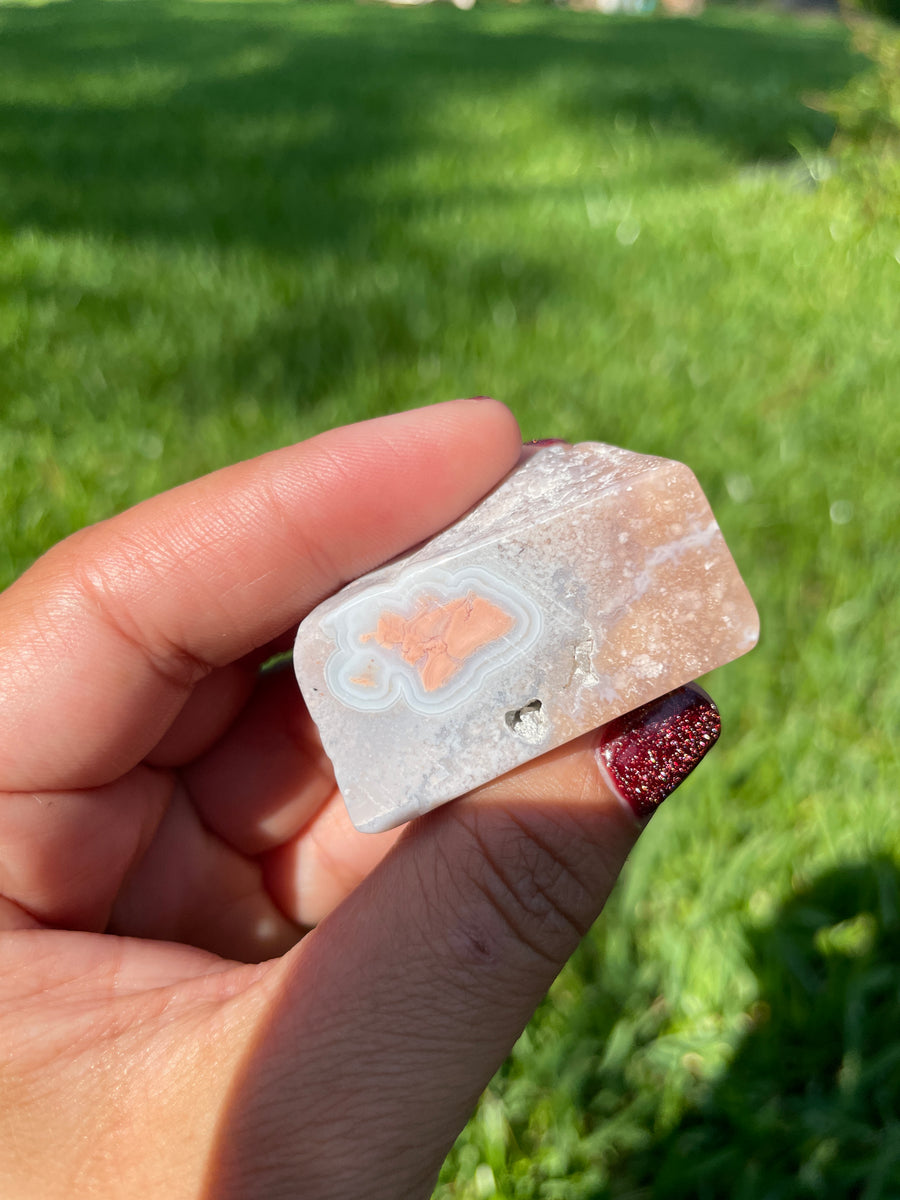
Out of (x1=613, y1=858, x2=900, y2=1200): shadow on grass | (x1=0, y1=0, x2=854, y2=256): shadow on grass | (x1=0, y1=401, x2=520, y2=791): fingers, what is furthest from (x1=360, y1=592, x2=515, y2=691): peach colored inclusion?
(x1=0, y1=0, x2=854, y2=256): shadow on grass

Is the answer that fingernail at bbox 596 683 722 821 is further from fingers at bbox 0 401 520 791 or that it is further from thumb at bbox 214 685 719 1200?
fingers at bbox 0 401 520 791

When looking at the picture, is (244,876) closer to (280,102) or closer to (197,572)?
(197,572)

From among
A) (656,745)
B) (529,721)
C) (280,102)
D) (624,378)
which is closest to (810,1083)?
(656,745)

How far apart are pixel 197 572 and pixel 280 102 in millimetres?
6252

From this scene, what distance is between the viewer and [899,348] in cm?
301

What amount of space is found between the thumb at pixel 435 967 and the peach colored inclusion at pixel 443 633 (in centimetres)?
17

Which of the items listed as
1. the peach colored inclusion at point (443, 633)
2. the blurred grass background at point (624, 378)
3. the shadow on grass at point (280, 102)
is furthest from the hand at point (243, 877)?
the shadow on grass at point (280, 102)

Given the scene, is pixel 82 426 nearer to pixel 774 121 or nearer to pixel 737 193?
pixel 737 193

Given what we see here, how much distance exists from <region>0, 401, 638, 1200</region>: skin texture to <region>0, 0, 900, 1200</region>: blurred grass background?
0.46m

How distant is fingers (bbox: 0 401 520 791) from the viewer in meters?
1.28

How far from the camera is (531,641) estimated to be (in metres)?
1.14

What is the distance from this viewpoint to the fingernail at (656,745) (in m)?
1.11

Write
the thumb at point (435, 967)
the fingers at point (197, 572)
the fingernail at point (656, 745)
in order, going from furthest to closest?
the fingers at point (197, 572) → the fingernail at point (656, 745) → the thumb at point (435, 967)

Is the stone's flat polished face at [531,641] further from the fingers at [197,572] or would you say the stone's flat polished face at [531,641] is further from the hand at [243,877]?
the fingers at [197,572]
